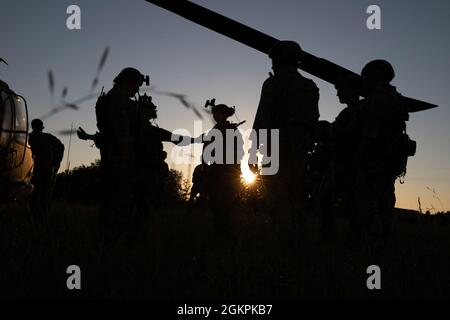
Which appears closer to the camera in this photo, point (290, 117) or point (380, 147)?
point (380, 147)

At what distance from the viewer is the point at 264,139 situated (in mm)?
4934

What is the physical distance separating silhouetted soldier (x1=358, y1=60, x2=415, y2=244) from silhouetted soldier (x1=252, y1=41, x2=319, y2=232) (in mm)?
588

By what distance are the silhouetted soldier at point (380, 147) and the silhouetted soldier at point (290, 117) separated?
0.59 metres

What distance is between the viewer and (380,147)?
467cm

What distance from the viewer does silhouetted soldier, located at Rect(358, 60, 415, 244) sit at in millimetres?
4484

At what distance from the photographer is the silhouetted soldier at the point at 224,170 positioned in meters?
6.82

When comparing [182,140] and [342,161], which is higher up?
[182,140]

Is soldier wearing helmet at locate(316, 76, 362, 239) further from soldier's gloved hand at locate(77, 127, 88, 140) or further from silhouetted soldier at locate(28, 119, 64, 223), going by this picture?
silhouetted soldier at locate(28, 119, 64, 223)

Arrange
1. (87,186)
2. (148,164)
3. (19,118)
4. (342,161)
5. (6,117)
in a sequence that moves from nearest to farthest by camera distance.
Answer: (6,117) < (19,118) < (342,161) < (148,164) < (87,186)

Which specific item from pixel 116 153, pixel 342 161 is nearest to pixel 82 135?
pixel 116 153

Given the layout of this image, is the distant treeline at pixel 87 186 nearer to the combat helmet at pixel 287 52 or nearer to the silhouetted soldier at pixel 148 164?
the silhouetted soldier at pixel 148 164

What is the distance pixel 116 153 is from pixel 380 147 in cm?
291

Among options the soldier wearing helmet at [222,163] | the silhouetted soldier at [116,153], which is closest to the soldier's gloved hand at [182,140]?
the soldier wearing helmet at [222,163]

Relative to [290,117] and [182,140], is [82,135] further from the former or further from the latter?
[290,117]
